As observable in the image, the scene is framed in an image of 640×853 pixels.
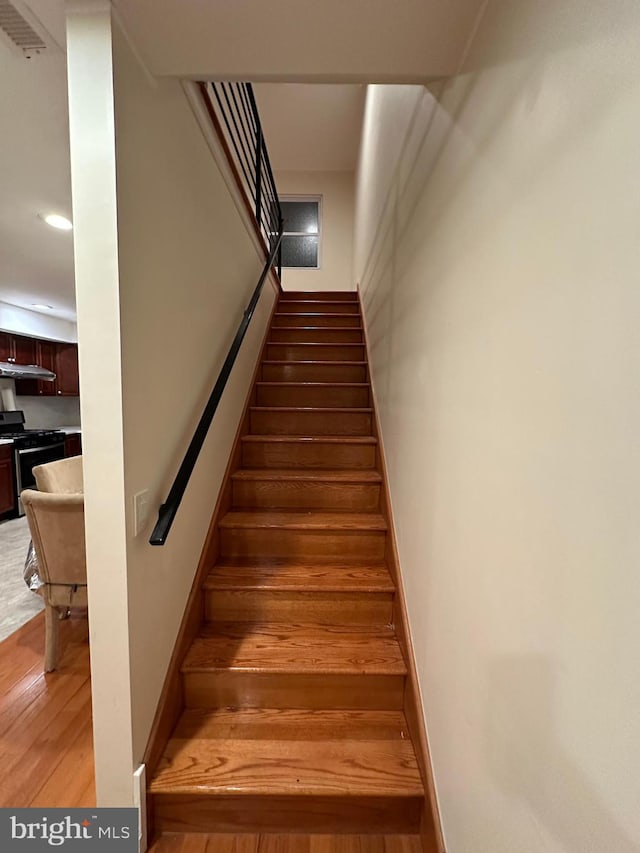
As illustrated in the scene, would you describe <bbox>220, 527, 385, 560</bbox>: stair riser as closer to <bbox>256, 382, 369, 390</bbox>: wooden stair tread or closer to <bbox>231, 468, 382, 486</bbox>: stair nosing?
<bbox>231, 468, 382, 486</bbox>: stair nosing

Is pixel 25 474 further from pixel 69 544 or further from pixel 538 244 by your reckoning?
pixel 538 244

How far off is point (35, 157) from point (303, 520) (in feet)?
7.63

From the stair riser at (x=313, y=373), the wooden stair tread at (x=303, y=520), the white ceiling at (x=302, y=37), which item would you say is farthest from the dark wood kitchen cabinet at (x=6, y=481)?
the white ceiling at (x=302, y=37)

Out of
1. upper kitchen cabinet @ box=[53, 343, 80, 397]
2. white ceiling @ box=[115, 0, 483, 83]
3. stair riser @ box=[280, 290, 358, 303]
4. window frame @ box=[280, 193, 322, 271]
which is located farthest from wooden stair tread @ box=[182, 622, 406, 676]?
upper kitchen cabinet @ box=[53, 343, 80, 397]

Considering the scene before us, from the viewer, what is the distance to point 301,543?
5.85 feet

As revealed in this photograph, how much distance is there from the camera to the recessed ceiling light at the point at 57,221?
231cm

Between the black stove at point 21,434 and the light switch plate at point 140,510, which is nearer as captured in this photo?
the light switch plate at point 140,510

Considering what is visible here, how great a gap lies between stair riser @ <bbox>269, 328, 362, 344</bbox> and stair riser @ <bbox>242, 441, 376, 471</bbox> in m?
1.41

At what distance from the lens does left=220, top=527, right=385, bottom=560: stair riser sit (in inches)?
69.7

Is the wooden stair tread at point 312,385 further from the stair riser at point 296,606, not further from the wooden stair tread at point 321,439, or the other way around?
the stair riser at point 296,606

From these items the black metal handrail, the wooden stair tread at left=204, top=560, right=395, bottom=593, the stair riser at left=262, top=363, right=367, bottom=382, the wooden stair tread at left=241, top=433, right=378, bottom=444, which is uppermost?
the black metal handrail

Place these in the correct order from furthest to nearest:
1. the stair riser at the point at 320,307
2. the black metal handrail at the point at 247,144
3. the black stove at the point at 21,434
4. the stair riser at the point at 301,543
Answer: the black stove at the point at 21,434 → the stair riser at the point at 320,307 → the black metal handrail at the point at 247,144 → the stair riser at the point at 301,543

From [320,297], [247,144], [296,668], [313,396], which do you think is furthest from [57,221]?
[296,668]

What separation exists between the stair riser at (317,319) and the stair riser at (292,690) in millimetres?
2987
